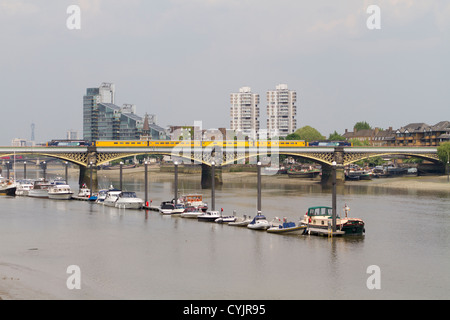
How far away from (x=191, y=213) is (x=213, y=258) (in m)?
24.3

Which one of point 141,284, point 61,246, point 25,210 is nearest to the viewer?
point 141,284

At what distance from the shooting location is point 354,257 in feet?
152

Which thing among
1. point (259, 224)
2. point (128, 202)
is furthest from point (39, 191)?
point (259, 224)

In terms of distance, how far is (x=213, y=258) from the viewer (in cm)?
4672

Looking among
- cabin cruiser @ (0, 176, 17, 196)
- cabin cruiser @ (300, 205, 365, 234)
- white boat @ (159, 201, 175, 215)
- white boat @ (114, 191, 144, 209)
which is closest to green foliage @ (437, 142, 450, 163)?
white boat @ (114, 191, 144, 209)

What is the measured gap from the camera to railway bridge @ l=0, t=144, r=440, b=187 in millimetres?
123125

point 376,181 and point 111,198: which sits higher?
point 111,198

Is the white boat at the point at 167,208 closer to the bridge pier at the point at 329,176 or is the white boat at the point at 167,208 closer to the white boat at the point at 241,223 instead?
the white boat at the point at 241,223

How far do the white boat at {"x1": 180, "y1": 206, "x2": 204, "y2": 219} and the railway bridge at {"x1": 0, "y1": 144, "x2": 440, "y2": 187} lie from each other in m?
43.7

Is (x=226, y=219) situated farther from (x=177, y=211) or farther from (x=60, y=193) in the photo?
(x=60, y=193)

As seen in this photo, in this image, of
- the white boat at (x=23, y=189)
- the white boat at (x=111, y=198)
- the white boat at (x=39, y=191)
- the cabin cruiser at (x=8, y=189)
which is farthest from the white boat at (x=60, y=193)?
the white boat at (x=23, y=189)
